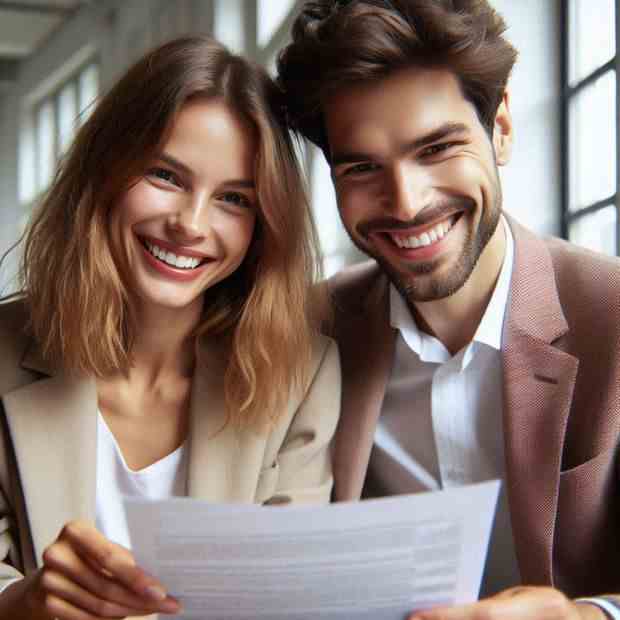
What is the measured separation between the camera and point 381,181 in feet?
5.11

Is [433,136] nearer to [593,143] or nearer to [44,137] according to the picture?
[593,143]

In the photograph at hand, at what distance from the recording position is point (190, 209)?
1.51 metres

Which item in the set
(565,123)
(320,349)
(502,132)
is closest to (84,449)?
(320,349)

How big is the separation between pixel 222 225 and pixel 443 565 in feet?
2.35

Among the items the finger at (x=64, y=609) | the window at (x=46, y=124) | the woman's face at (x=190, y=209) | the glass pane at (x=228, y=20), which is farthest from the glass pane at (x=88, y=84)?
the finger at (x=64, y=609)

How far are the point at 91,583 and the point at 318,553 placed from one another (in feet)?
0.91

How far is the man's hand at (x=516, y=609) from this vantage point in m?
1.05

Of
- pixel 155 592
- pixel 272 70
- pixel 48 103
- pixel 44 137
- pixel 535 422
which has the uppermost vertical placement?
pixel 155 592

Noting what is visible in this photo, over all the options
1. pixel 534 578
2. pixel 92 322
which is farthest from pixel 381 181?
pixel 534 578

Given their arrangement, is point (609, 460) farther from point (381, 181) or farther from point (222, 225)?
point (222, 225)

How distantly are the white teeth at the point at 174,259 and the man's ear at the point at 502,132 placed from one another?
0.54m

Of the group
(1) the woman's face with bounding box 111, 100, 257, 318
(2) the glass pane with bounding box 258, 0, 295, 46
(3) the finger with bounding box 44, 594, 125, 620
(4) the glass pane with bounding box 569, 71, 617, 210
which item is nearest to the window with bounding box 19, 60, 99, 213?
(2) the glass pane with bounding box 258, 0, 295, 46

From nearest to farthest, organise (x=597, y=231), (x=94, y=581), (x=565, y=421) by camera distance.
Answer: (x=94, y=581) → (x=565, y=421) → (x=597, y=231)

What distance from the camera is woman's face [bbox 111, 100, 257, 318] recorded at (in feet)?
4.97
